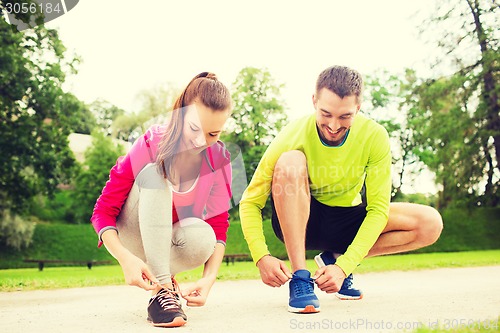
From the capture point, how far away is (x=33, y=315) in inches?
145

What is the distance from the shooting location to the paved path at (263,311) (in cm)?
303

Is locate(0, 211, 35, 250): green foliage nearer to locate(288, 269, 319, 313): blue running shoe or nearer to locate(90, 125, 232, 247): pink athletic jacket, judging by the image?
locate(90, 125, 232, 247): pink athletic jacket

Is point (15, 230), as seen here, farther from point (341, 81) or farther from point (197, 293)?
point (341, 81)

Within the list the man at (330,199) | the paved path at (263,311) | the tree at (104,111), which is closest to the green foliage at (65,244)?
the paved path at (263,311)

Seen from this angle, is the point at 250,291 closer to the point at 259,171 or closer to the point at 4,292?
the point at 259,171

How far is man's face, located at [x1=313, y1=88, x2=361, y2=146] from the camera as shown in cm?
356

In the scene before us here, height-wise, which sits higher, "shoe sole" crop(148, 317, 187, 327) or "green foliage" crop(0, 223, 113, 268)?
"shoe sole" crop(148, 317, 187, 327)

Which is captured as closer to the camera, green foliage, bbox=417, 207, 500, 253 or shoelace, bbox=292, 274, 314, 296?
shoelace, bbox=292, 274, 314, 296

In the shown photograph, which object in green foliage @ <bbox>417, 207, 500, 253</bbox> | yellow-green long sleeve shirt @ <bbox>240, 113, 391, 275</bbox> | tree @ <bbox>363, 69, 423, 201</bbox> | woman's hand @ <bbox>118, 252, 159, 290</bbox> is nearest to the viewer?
woman's hand @ <bbox>118, 252, 159, 290</bbox>

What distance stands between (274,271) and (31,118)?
19.7m

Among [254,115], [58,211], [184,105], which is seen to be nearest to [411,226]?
[184,105]

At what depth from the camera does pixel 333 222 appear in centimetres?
404

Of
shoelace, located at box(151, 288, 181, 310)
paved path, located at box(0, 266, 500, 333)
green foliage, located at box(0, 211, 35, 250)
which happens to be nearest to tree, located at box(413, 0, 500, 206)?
green foliage, located at box(0, 211, 35, 250)

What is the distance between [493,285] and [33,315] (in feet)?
12.9
